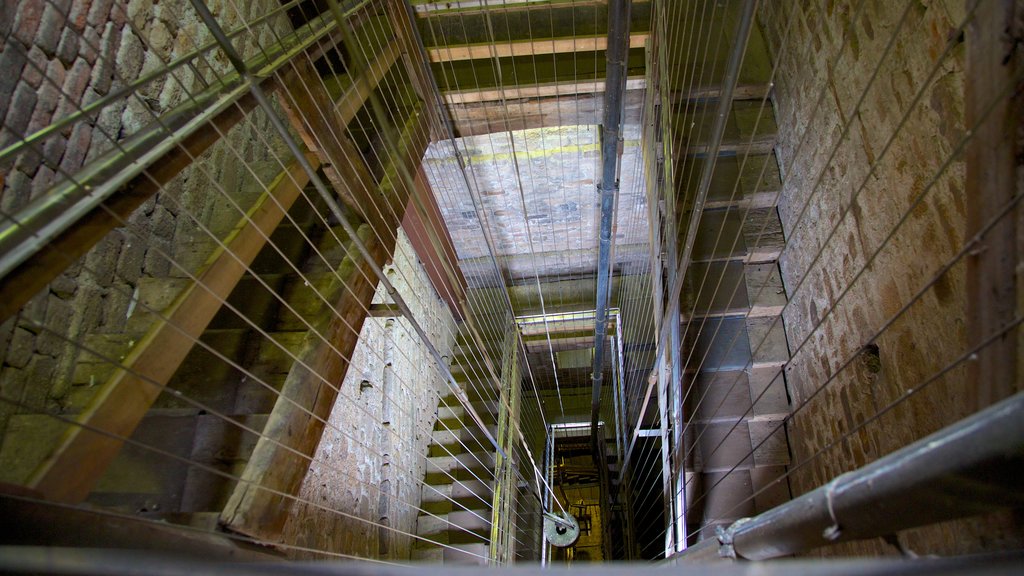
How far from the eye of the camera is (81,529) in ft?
3.08

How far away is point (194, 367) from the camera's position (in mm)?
2053

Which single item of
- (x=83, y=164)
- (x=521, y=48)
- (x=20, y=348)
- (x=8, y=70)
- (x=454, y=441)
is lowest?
(x=20, y=348)

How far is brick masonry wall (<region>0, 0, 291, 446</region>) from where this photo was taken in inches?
65.9

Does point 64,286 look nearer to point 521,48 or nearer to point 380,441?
point 380,441

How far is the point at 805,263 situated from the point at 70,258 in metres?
2.30

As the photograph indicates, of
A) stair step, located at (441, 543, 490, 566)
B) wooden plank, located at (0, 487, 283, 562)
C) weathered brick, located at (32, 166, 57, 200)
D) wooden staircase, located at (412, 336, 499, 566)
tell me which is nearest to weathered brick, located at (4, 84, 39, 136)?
weathered brick, located at (32, 166, 57, 200)

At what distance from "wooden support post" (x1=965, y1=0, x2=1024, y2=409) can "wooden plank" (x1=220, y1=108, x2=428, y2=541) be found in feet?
4.30

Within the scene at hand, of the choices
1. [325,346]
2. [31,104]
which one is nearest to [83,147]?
[31,104]

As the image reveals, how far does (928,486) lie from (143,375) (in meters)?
1.28

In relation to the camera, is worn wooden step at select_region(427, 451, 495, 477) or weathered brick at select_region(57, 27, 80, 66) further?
worn wooden step at select_region(427, 451, 495, 477)

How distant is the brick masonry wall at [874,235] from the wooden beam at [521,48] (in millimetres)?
1061

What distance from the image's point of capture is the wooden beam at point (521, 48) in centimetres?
349

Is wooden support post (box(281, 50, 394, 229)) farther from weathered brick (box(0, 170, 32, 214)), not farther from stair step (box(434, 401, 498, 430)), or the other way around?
stair step (box(434, 401, 498, 430))

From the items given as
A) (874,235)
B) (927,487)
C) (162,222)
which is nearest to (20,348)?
(162,222)
